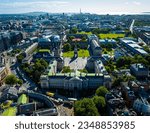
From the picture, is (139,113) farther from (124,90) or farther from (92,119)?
(92,119)

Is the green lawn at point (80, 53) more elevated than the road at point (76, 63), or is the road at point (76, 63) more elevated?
the green lawn at point (80, 53)

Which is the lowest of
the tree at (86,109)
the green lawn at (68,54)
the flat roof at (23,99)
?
the flat roof at (23,99)

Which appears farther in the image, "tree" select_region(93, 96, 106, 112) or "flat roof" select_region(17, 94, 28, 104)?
"flat roof" select_region(17, 94, 28, 104)

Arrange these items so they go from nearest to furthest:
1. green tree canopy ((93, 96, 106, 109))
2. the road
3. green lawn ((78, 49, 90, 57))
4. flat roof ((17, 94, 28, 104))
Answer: green tree canopy ((93, 96, 106, 109)) < flat roof ((17, 94, 28, 104)) < the road < green lawn ((78, 49, 90, 57))

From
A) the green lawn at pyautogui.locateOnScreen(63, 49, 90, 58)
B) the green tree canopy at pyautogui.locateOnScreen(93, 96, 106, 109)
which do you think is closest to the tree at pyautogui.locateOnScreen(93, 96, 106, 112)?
the green tree canopy at pyautogui.locateOnScreen(93, 96, 106, 109)

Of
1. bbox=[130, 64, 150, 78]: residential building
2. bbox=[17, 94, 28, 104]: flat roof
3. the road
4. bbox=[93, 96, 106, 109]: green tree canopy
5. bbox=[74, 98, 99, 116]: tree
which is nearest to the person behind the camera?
bbox=[74, 98, 99, 116]: tree


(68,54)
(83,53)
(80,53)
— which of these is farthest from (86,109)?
(83,53)

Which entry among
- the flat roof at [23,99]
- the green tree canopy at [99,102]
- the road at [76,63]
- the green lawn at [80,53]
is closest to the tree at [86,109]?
the green tree canopy at [99,102]

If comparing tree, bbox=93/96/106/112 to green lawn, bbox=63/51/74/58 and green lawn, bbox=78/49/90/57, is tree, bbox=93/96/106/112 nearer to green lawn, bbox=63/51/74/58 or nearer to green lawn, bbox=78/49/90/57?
green lawn, bbox=63/51/74/58

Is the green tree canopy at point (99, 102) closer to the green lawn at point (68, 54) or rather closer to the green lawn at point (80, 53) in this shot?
the green lawn at point (68, 54)

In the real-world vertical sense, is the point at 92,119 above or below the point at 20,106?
above

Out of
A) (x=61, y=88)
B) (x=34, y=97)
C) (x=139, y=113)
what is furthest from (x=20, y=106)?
(x=139, y=113)
